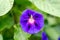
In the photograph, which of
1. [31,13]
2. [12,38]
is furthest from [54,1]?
[12,38]

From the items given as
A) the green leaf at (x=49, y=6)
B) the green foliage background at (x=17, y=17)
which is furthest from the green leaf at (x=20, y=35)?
the green leaf at (x=49, y=6)

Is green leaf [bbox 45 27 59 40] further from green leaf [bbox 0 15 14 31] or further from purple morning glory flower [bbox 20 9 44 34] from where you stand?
green leaf [bbox 0 15 14 31]

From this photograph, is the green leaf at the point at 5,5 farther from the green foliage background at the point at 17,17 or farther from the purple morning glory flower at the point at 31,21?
the purple morning glory flower at the point at 31,21

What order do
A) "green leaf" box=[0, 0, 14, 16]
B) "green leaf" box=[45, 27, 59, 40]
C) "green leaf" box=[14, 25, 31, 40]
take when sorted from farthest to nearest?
"green leaf" box=[45, 27, 59, 40] → "green leaf" box=[14, 25, 31, 40] → "green leaf" box=[0, 0, 14, 16]

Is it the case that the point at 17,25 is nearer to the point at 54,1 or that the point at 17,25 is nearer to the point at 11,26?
the point at 11,26

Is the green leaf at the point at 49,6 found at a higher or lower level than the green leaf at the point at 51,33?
higher

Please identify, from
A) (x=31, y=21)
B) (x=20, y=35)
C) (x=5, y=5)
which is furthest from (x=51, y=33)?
(x=5, y=5)

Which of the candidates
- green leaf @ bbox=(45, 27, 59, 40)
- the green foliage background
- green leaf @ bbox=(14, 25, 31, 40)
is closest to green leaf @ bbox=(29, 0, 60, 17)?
the green foliage background
